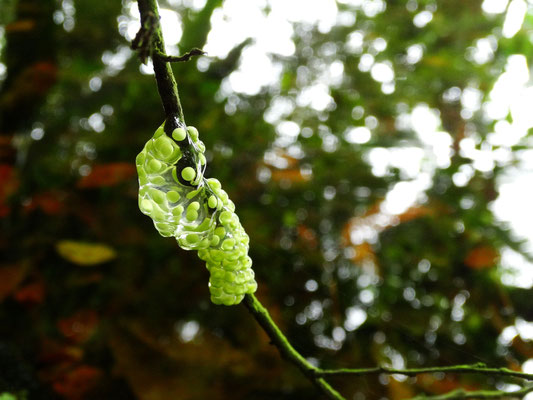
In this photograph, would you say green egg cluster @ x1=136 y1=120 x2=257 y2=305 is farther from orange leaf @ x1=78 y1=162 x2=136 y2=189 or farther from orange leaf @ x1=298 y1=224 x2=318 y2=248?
orange leaf @ x1=298 y1=224 x2=318 y2=248

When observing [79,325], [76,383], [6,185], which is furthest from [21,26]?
[76,383]

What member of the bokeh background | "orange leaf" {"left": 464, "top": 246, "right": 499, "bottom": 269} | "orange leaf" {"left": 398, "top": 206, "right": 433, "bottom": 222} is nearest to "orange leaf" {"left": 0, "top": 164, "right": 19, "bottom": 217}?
the bokeh background

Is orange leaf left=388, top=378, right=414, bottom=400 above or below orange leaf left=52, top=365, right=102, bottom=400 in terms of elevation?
below

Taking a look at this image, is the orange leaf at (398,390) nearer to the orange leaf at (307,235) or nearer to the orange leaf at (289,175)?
the orange leaf at (307,235)

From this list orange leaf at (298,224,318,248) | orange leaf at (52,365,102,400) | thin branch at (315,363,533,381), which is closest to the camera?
thin branch at (315,363,533,381)

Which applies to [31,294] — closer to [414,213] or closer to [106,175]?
[106,175]

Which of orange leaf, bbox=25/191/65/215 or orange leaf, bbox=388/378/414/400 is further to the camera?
orange leaf, bbox=25/191/65/215
